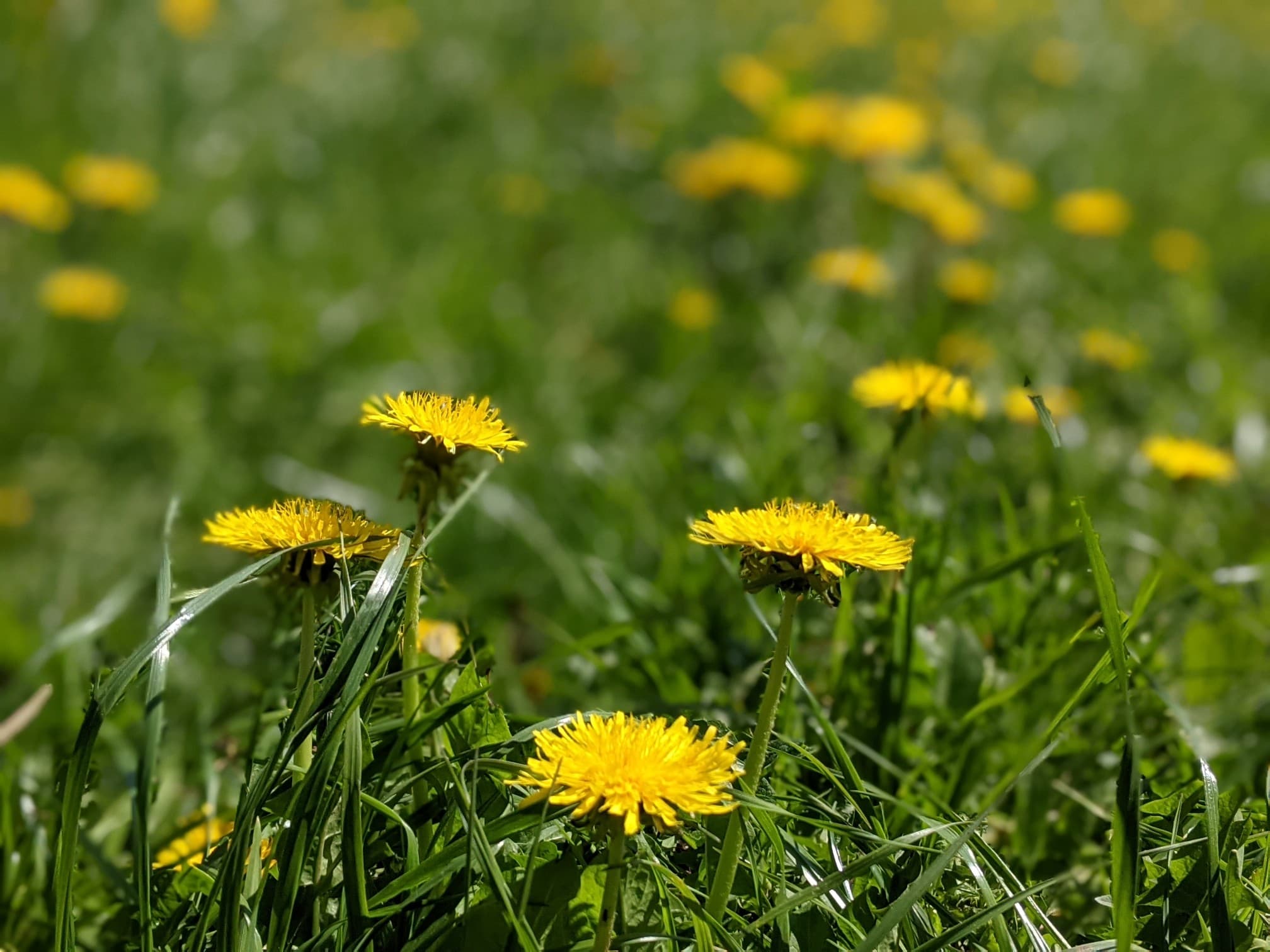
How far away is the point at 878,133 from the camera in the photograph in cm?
391

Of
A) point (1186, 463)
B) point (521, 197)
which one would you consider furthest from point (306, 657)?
point (521, 197)

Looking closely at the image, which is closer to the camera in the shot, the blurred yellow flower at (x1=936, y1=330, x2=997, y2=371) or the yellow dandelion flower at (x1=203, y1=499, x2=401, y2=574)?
the yellow dandelion flower at (x1=203, y1=499, x2=401, y2=574)

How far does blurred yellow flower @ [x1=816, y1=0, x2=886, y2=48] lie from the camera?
5840 millimetres

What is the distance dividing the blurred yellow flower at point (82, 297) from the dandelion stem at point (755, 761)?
3.09 m

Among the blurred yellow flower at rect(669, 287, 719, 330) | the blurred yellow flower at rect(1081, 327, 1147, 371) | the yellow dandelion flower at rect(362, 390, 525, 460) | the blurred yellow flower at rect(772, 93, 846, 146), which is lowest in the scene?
the yellow dandelion flower at rect(362, 390, 525, 460)

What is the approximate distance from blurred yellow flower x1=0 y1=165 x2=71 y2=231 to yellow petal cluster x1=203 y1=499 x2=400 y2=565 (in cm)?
295

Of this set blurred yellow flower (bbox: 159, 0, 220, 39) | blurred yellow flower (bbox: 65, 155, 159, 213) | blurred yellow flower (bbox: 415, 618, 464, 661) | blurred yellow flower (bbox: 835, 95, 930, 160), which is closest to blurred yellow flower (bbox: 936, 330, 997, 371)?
blurred yellow flower (bbox: 835, 95, 930, 160)

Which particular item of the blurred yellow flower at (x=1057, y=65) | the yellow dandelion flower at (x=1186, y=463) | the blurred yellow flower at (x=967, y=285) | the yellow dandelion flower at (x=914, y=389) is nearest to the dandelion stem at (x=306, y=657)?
the yellow dandelion flower at (x=914, y=389)

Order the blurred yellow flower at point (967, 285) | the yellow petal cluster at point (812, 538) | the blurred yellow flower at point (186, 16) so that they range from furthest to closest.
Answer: the blurred yellow flower at point (186, 16)
the blurred yellow flower at point (967, 285)
the yellow petal cluster at point (812, 538)

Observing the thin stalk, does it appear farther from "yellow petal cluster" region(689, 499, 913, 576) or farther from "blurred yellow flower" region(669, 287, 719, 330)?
"blurred yellow flower" region(669, 287, 719, 330)

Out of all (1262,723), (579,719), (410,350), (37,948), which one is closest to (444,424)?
(579,719)

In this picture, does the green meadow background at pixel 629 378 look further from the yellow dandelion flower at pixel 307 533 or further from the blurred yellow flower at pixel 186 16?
the yellow dandelion flower at pixel 307 533

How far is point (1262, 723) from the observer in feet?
5.17

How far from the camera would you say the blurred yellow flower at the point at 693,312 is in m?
3.53
